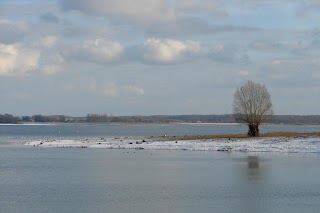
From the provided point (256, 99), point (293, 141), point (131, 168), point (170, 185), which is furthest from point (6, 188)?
point (256, 99)

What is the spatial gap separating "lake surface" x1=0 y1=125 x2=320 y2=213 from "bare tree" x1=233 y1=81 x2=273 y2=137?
32839 mm

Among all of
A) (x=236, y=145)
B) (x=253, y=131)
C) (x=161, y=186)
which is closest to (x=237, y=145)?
(x=236, y=145)

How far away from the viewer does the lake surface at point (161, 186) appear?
21297mm

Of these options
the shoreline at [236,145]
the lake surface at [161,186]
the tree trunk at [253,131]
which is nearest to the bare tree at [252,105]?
the tree trunk at [253,131]

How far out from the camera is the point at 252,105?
76250mm

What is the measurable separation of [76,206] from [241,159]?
946 inches

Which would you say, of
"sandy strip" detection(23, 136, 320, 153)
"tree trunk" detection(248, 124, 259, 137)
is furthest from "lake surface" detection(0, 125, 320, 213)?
"tree trunk" detection(248, 124, 259, 137)

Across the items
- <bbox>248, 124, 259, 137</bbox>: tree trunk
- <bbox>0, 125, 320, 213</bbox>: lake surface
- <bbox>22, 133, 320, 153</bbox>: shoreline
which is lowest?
<bbox>0, 125, 320, 213</bbox>: lake surface

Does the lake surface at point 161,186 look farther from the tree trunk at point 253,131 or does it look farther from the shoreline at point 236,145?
the tree trunk at point 253,131

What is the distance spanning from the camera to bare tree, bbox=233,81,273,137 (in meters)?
74.7

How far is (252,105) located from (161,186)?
5066cm

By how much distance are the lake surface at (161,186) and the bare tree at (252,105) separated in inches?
1293

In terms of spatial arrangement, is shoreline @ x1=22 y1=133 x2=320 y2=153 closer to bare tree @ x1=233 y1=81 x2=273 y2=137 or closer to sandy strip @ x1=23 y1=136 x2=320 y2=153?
sandy strip @ x1=23 y1=136 x2=320 y2=153

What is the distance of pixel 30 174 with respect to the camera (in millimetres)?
32719
